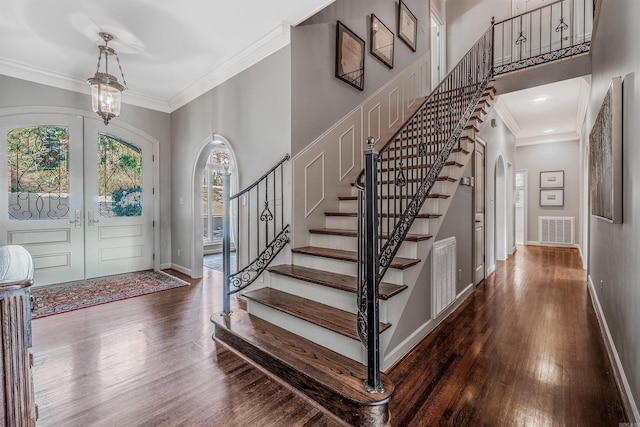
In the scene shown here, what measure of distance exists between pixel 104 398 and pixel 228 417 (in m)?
0.82

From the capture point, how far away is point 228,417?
162 cm

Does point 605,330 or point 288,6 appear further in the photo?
point 288,6

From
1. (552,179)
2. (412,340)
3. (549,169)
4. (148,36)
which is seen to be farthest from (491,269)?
(148,36)

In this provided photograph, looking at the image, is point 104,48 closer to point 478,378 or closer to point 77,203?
point 77,203

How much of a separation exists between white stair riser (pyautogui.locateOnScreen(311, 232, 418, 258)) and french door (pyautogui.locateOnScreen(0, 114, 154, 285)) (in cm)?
341

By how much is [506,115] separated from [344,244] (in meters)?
5.29

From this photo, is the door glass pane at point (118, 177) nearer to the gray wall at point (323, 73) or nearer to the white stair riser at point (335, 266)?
the gray wall at point (323, 73)

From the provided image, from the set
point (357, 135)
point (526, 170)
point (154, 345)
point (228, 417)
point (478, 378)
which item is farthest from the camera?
point (526, 170)

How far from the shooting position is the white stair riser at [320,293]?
2164mm

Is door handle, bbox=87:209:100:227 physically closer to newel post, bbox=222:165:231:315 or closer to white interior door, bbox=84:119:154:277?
white interior door, bbox=84:119:154:277

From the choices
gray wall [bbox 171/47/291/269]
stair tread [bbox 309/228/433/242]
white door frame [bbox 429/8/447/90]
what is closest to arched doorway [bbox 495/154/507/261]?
white door frame [bbox 429/8/447/90]

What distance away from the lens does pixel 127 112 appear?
4.63m

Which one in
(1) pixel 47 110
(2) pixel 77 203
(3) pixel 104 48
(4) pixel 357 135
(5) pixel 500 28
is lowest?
(2) pixel 77 203

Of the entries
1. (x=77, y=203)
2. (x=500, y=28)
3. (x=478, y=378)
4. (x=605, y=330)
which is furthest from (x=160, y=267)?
(x=500, y=28)
